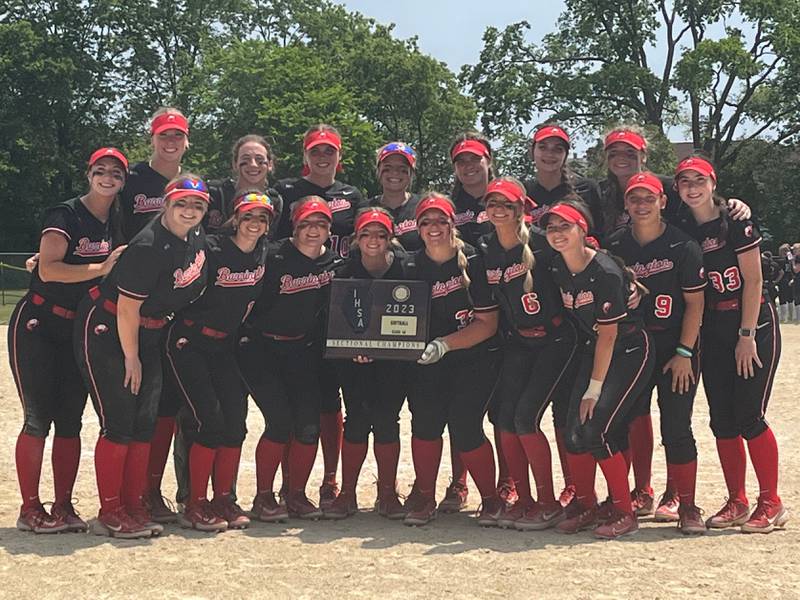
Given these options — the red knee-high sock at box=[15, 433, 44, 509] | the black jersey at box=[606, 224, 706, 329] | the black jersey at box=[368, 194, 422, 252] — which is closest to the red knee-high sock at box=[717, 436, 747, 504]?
the black jersey at box=[606, 224, 706, 329]

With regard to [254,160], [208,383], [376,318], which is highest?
[254,160]

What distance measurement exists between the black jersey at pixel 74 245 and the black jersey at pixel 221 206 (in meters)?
0.87

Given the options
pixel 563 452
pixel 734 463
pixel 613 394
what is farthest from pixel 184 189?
pixel 734 463

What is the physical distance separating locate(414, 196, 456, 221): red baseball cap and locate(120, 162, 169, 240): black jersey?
174 cm

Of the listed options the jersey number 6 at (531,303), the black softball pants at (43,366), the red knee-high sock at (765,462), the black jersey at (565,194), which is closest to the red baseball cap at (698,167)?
the black jersey at (565,194)

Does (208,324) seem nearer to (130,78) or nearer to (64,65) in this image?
(64,65)

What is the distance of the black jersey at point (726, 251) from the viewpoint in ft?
20.2

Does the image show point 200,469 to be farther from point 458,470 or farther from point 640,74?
point 640,74

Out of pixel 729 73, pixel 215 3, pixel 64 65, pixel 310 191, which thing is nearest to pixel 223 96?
pixel 64 65

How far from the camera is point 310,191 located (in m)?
7.13

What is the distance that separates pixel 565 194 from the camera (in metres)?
6.90

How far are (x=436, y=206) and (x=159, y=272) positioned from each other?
1843 mm

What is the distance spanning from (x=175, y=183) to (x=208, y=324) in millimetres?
942

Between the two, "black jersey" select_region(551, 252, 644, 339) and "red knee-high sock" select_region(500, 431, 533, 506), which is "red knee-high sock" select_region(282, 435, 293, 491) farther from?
"black jersey" select_region(551, 252, 644, 339)
